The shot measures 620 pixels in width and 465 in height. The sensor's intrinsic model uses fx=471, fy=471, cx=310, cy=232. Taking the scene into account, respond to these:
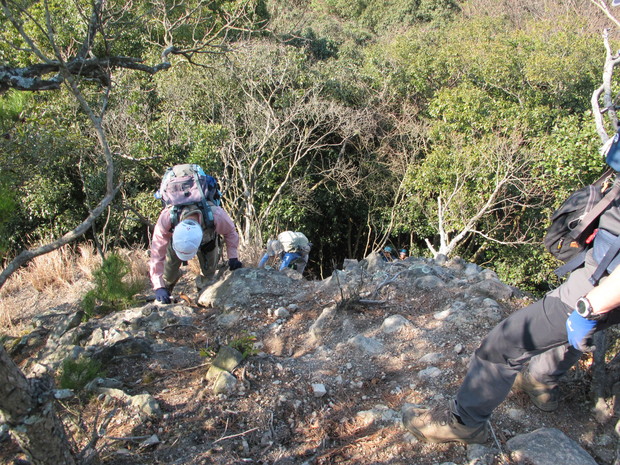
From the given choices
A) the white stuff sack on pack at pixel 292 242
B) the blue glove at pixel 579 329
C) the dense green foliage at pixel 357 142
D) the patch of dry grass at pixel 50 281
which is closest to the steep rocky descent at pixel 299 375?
the blue glove at pixel 579 329

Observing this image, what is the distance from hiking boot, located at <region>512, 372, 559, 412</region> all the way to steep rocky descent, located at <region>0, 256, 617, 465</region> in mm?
51

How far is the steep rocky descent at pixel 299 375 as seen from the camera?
7.14 feet

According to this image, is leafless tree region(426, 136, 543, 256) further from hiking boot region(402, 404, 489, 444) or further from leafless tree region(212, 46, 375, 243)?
hiking boot region(402, 404, 489, 444)

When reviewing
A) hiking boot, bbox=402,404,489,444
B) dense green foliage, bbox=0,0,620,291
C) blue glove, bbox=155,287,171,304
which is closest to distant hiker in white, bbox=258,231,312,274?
blue glove, bbox=155,287,171,304

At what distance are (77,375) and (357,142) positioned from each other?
9224 millimetres

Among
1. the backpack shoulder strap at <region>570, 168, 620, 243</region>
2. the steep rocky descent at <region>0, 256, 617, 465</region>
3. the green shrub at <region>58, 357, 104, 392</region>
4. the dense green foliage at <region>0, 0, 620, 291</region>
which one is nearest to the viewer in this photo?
Answer: the backpack shoulder strap at <region>570, 168, 620, 243</region>

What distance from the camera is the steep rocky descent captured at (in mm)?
2178

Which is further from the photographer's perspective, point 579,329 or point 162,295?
point 162,295

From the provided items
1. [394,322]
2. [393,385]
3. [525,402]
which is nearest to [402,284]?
[394,322]

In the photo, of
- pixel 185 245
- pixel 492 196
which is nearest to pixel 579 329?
pixel 185 245

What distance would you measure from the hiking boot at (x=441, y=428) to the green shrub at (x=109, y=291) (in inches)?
101

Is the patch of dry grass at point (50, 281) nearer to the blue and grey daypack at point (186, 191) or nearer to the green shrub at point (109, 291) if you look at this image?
the green shrub at point (109, 291)

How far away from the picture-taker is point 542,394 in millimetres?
2314

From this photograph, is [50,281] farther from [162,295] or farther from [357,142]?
[357,142]
